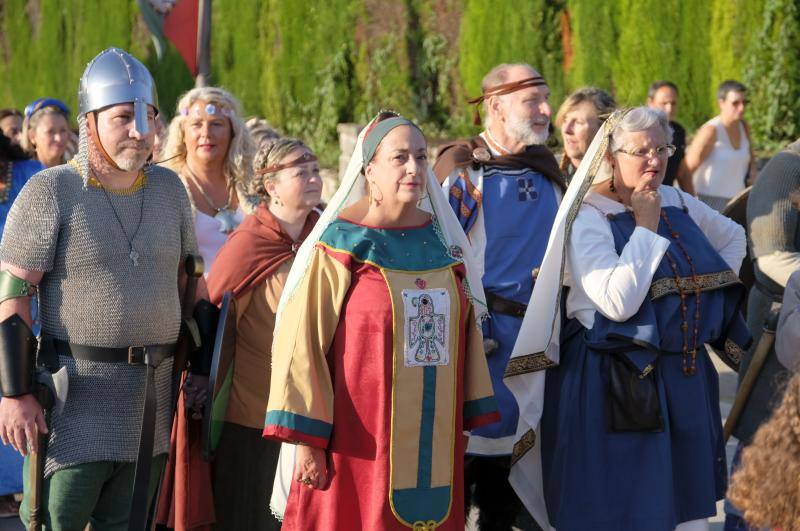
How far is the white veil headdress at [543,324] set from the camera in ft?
13.8

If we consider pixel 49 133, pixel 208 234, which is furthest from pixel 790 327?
pixel 49 133

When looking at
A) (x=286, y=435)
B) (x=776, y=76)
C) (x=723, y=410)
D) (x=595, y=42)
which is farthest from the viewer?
(x=595, y=42)

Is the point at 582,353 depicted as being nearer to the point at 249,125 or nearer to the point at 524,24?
the point at 249,125

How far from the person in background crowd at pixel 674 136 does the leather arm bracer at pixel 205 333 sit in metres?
4.58

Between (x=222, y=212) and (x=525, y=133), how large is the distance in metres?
1.43

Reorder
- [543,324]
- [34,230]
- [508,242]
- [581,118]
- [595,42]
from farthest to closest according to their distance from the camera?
[595,42]
[581,118]
[508,242]
[543,324]
[34,230]

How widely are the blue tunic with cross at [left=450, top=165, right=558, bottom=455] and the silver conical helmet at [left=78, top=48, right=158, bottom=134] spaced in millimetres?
1379

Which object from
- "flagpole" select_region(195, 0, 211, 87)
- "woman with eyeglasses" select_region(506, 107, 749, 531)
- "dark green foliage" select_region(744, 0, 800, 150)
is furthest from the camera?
"flagpole" select_region(195, 0, 211, 87)

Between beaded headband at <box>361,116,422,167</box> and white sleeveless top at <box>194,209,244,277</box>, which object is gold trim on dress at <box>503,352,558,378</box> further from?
white sleeveless top at <box>194,209,244,277</box>

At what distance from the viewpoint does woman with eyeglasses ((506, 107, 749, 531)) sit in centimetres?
407

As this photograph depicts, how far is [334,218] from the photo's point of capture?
153 inches

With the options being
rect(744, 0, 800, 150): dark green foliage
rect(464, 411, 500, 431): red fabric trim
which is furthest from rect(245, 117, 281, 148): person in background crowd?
rect(744, 0, 800, 150): dark green foliage

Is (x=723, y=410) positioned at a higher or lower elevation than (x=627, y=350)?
lower

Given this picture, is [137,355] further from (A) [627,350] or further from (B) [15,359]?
(A) [627,350]
